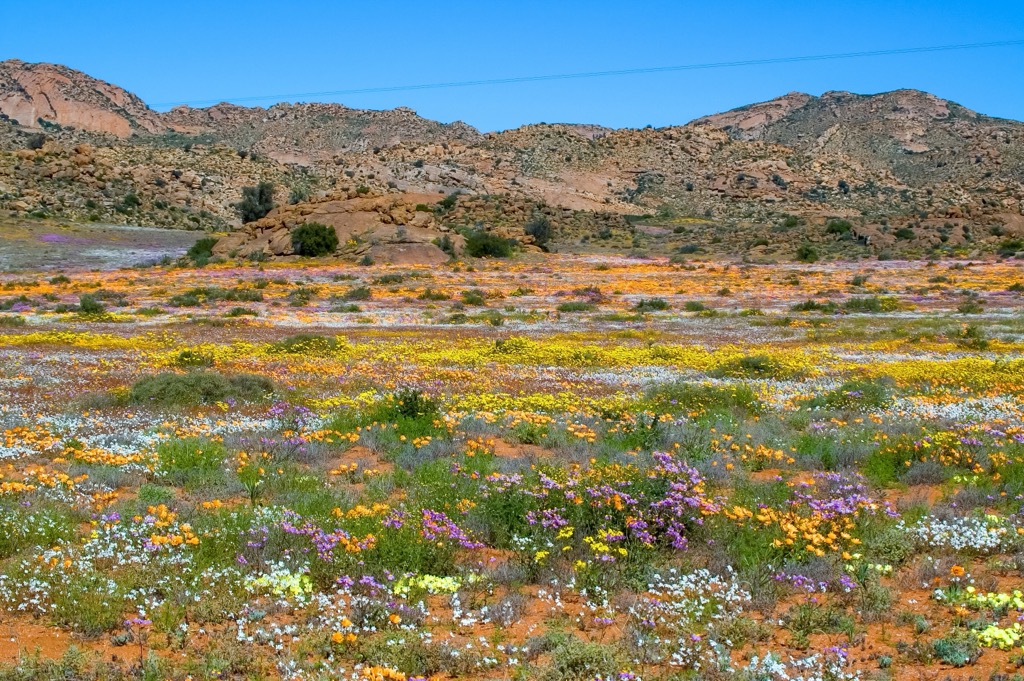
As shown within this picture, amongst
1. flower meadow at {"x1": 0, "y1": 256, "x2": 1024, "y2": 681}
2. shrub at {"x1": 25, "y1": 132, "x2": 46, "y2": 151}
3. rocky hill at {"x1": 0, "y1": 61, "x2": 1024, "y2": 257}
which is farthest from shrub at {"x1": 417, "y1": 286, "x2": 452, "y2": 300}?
shrub at {"x1": 25, "y1": 132, "x2": 46, "y2": 151}

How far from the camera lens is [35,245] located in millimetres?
65938

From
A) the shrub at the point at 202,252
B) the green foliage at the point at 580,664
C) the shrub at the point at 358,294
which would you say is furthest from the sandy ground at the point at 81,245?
the green foliage at the point at 580,664

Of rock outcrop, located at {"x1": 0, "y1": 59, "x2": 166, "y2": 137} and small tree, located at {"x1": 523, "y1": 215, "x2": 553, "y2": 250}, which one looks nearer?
small tree, located at {"x1": 523, "y1": 215, "x2": 553, "y2": 250}

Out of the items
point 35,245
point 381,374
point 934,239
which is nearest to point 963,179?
point 934,239

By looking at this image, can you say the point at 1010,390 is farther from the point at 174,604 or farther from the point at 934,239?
the point at 934,239

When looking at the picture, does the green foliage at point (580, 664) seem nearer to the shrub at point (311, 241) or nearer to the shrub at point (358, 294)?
the shrub at point (358, 294)

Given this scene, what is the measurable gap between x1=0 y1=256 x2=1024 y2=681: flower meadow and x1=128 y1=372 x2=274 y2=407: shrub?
6cm

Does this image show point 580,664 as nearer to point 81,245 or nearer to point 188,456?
point 188,456

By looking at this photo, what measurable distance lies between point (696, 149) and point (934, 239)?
62.6 metres

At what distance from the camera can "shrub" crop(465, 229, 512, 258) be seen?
229ft

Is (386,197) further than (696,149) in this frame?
No

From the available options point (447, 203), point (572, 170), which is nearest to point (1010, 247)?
point (447, 203)

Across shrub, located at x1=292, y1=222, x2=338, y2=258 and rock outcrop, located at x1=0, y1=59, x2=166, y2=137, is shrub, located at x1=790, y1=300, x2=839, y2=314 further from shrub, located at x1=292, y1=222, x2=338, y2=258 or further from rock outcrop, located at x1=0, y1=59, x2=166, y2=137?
rock outcrop, located at x1=0, y1=59, x2=166, y2=137

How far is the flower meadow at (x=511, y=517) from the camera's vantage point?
19.6 ft
